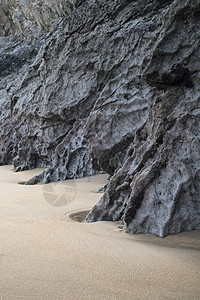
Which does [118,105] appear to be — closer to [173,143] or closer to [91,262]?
[173,143]

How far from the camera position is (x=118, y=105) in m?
5.25

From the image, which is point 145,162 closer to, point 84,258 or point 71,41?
point 84,258

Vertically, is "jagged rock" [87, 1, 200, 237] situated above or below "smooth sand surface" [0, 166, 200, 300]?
above

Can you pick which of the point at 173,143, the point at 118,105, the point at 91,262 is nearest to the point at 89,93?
the point at 118,105

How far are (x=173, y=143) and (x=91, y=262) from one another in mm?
1243

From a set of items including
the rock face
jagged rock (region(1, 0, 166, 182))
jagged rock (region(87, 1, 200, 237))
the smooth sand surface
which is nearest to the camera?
the smooth sand surface

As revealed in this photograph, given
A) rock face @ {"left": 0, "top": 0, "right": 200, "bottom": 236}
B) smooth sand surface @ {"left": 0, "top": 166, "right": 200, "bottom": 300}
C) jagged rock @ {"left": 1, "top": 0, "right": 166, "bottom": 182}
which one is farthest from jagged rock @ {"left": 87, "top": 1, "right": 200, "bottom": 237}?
jagged rock @ {"left": 1, "top": 0, "right": 166, "bottom": 182}

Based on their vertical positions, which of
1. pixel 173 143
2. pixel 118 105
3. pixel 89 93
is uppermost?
pixel 89 93

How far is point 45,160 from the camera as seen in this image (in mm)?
9570

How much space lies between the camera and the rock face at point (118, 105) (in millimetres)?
2561

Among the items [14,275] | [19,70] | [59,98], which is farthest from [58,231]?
[19,70]

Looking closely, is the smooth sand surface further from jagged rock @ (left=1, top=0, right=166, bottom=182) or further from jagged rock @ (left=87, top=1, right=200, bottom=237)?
jagged rock @ (left=1, top=0, right=166, bottom=182)

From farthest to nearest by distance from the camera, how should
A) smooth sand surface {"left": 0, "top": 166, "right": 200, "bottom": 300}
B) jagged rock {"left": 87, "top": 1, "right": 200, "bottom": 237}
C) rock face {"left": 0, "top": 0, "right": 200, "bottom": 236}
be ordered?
1. rock face {"left": 0, "top": 0, "right": 200, "bottom": 236}
2. jagged rock {"left": 87, "top": 1, "right": 200, "bottom": 237}
3. smooth sand surface {"left": 0, "top": 166, "right": 200, "bottom": 300}

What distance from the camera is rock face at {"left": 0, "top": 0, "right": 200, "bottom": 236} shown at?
256cm
